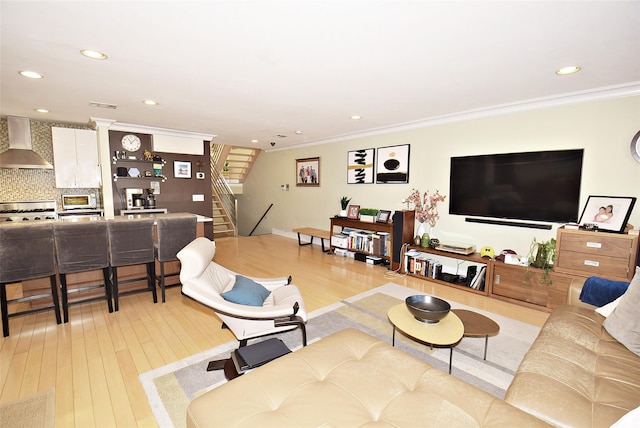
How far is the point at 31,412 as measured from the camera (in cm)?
175

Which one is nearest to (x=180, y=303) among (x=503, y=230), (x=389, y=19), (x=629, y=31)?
(x=389, y=19)

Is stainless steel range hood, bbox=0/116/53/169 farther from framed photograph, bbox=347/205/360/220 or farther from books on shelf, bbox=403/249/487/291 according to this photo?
books on shelf, bbox=403/249/487/291

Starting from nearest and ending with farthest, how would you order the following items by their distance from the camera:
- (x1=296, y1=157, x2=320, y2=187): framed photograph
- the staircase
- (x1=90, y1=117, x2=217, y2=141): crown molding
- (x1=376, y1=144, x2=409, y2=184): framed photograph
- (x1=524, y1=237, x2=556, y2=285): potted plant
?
(x1=524, y1=237, x2=556, y2=285): potted plant < (x1=90, y1=117, x2=217, y2=141): crown molding < (x1=376, y1=144, x2=409, y2=184): framed photograph < (x1=296, y1=157, x2=320, y2=187): framed photograph < the staircase

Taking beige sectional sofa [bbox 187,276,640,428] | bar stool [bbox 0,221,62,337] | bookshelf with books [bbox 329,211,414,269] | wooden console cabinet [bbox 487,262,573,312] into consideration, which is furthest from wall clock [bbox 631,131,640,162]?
bar stool [bbox 0,221,62,337]

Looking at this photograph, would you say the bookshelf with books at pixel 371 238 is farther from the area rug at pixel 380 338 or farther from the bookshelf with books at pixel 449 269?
the area rug at pixel 380 338

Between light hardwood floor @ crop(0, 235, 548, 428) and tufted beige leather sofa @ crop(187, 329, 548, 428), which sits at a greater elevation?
tufted beige leather sofa @ crop(187, 329, 548, 428)

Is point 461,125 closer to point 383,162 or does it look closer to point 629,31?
point 383,162

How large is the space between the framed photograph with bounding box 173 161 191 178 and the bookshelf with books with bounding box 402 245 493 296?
472 centimetres

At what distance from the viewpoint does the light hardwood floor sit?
6.08 ft

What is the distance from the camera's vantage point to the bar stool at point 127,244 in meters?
3.05

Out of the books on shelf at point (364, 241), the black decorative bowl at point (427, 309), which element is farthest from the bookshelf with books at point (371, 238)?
the black decorative bowl at point (427, 309)

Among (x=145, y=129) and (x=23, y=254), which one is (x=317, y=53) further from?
(x=145, y=129)

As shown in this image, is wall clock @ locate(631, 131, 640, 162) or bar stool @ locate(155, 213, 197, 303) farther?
bar stool @ locate(155, 213, 197, 303)

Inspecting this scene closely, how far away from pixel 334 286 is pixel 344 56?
9.44ft
